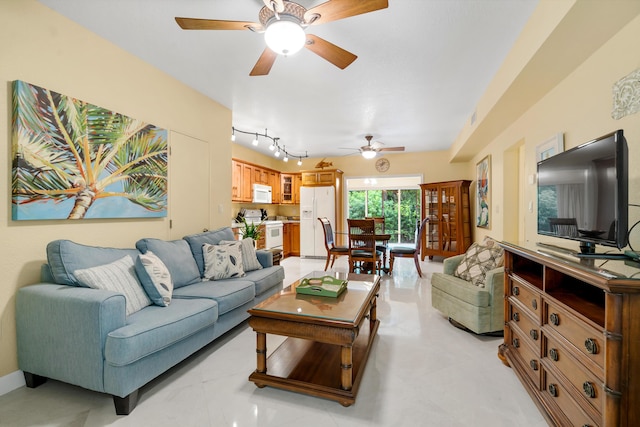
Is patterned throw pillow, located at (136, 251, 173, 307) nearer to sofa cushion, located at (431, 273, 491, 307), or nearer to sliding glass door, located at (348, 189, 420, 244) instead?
sofa cushion, located at (431, 273, 491, 307)

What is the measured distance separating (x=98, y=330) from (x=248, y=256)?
170cm

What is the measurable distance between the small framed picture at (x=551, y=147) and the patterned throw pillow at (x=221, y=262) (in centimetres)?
312

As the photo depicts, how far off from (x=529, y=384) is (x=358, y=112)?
3.47m

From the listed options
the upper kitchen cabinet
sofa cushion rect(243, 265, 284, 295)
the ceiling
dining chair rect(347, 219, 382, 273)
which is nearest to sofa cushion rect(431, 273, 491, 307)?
dining chair rect(347, 219, 382, 273)

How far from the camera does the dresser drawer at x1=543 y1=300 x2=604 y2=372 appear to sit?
1.13m

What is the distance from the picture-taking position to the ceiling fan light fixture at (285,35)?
5.62 feet

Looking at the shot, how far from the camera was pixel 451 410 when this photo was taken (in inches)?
63.3

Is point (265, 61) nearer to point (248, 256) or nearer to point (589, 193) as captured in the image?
point (248, 256)

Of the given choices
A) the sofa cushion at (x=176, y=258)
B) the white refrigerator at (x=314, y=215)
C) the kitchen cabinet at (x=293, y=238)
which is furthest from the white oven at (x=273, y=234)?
the sofa cushion at (x=176, y=258)

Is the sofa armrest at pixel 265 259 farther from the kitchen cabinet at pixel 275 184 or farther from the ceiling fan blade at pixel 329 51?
the kitchen cabinet at pixel 275 184

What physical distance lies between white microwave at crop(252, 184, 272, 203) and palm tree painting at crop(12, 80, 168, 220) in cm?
323

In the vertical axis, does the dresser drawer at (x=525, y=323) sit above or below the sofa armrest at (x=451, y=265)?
below

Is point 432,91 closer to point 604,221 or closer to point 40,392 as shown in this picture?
point 604,221

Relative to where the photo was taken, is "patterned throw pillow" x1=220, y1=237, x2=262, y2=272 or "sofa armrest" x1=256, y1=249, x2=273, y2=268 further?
"sofa armrest" x1=256, y1=249, x2=273, y2=268
